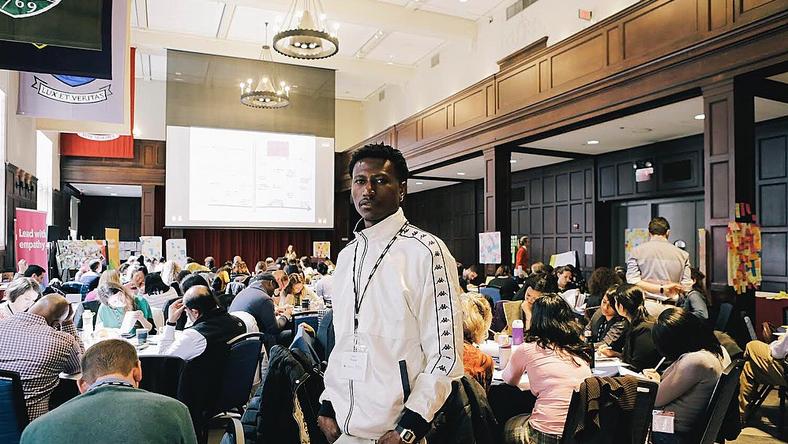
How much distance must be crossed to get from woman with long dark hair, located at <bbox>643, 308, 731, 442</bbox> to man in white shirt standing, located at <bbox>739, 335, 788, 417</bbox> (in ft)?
5.79

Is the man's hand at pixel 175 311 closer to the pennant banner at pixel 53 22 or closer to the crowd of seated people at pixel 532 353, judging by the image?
the crowd of seated people at pixel 532 353

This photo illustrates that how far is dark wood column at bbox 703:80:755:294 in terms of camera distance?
5.43 metres

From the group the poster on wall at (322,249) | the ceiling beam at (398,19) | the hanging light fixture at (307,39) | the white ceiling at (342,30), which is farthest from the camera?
the poster on wall at (322,249)

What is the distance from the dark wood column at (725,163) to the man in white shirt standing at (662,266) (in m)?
0.30

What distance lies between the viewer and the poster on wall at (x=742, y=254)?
538 centimetres

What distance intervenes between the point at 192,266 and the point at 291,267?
2.76 metres

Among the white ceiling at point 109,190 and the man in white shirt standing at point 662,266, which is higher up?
the white ceiling at point 109,190

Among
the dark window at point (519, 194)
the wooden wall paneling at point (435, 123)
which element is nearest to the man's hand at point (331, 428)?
the wooden wall paneling at point (435, 123)

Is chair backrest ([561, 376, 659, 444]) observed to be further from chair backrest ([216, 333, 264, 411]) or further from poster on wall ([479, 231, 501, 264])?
poster on wall ([479, 231, 501, 264])

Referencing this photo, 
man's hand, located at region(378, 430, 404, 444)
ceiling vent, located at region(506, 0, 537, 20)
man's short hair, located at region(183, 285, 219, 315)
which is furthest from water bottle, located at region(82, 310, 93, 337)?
ceiling vent, located at region(506, 0, 537, 20)

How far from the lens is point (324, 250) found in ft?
54.0

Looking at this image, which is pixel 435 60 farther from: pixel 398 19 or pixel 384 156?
pixel 384 156

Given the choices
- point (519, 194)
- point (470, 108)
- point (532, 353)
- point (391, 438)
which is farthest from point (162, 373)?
point (519, 194)

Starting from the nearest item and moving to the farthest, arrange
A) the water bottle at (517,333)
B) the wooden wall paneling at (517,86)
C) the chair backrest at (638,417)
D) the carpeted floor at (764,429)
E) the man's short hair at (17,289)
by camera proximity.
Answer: the chair backrest at (638,417), the water bottle at (517,333), the carpeted floor at (764,429), the man's short hair at (17,289), the wooden wall paneling at (517,86)
